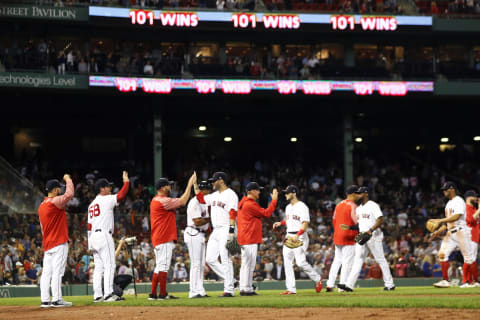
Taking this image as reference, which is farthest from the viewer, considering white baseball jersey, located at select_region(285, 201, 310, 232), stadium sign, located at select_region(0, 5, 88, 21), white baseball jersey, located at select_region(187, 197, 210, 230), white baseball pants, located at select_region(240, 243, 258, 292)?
stadium sign, located at select_region(0, 5, 88, 21)

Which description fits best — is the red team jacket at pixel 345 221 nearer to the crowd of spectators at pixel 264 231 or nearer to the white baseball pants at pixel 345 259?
the white baseball pants at pixel 345 259

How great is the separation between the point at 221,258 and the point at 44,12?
2019 cm

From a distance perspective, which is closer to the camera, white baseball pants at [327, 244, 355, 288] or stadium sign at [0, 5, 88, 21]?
white baseball pants at [327, 244, 355, 288]

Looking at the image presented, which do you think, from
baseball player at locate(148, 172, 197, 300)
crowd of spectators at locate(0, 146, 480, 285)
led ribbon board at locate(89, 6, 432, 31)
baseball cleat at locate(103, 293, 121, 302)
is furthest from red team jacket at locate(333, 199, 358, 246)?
led ribbon board at locate(89, 6, 432, 31)

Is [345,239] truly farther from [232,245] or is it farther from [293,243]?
[232,245]

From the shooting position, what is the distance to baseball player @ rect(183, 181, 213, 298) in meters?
15.0

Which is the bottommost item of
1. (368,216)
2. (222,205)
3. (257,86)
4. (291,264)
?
(291,264)

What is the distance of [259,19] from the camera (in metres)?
33.9

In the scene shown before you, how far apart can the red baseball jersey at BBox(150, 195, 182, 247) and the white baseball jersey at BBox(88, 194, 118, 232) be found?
34.3 inches

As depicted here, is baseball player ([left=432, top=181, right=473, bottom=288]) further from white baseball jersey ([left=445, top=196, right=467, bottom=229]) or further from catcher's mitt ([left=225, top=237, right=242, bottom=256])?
catcher's mitt ([left=225, top=237, right=242, bottom=256])

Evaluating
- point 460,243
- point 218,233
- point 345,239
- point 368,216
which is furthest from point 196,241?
point 460,243

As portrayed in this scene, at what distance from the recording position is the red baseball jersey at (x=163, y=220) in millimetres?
14469

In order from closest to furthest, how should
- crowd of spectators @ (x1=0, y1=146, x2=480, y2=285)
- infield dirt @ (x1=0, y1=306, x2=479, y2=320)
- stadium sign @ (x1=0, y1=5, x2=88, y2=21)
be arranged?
infield dirt @ (x1=0, y1=306, x2=479, y2=320)
crowd of spectators @ (x1=0, y1=146, x2=480, y2=285)
stadium sign @ (x1=0, y1=5, x2=88, y2=21)

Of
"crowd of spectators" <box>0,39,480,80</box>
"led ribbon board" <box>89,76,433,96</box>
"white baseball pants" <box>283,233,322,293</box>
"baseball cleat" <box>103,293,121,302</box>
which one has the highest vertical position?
"crowd of spectators" <box>0,39,480,80</box>
